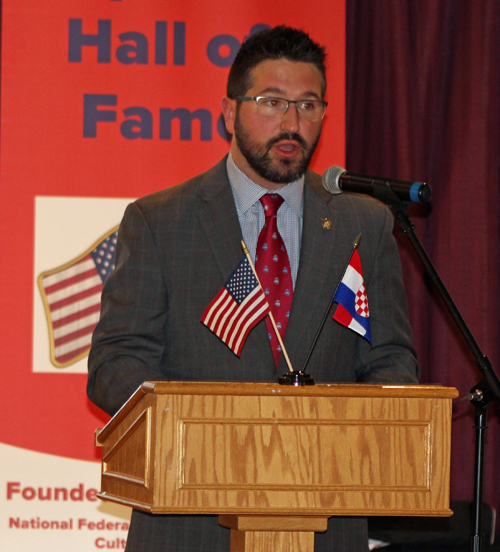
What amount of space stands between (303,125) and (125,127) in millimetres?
1384

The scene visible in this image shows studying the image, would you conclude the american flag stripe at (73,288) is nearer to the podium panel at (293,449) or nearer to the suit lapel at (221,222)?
the suit lapel at (221,222)

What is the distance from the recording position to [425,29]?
168 inches

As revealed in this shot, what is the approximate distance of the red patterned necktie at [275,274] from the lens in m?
2.38

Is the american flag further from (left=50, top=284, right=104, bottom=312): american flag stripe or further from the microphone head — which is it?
(left=50, top=284, right=104, bottom=312): american flag stripe

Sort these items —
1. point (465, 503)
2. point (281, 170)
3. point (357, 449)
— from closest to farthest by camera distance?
point (357, 449) → point (281, 170) → point (465, 503)

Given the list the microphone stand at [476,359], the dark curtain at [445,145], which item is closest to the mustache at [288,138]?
the microphone stand at [476,359]

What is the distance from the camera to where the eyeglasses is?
2.50m

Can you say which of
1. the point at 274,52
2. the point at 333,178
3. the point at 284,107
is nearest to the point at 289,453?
the point at 333,178

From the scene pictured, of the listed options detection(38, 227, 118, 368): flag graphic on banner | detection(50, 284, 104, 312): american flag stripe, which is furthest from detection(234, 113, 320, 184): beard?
detection(50, 284, 104, 312): american flag stripe

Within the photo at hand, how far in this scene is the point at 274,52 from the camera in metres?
2.57

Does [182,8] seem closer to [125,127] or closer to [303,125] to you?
[125,127]

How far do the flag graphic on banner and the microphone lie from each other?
159 cm

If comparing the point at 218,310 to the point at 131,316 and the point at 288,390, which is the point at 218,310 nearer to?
the point at 131,316

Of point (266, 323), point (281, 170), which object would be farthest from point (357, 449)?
point (281, 170)
